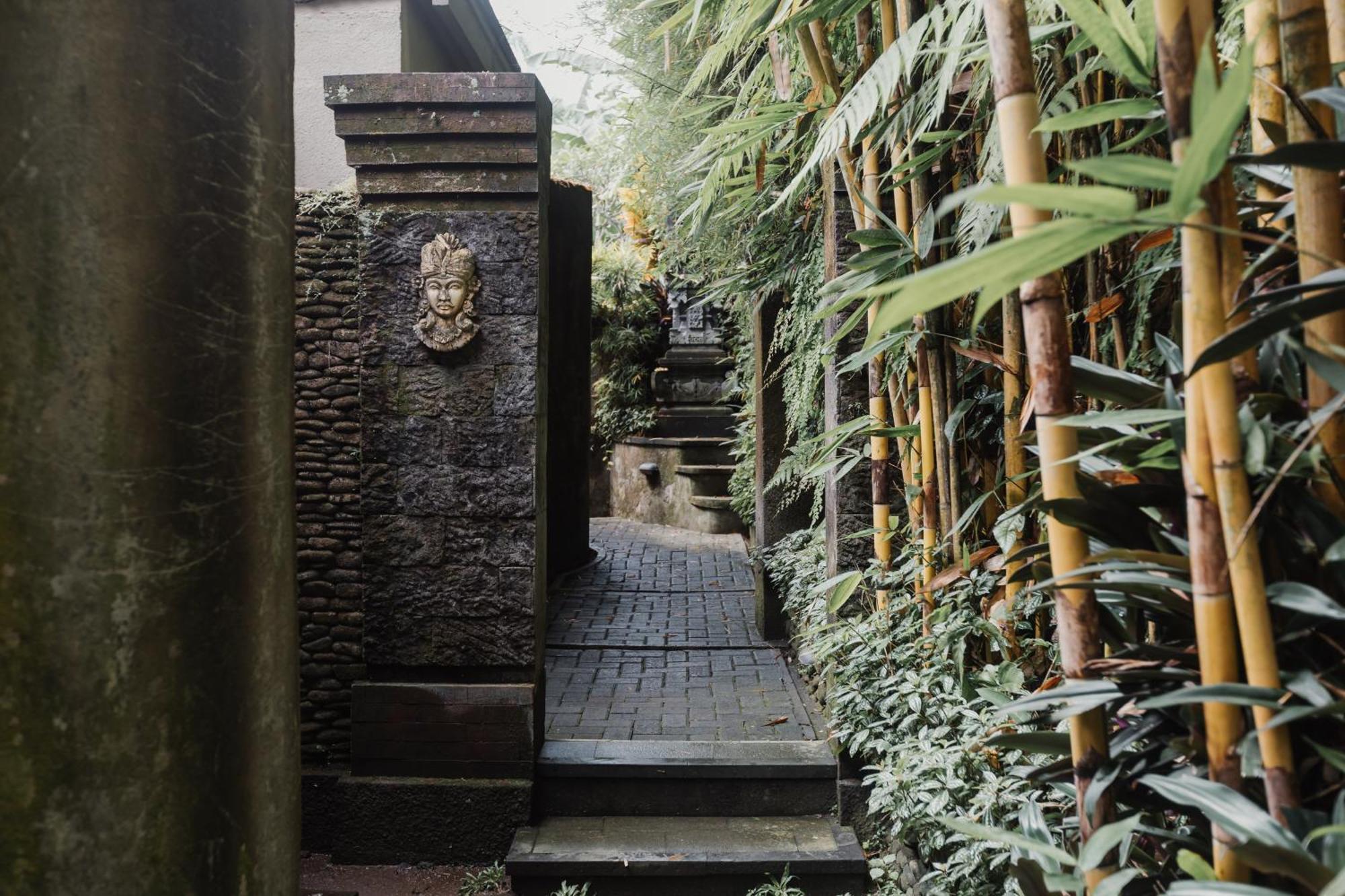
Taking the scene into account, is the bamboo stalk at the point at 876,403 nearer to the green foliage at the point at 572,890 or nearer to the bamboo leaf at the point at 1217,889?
the green foliage at the point at 572,890

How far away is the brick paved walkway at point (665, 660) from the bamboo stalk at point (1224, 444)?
10.6 feet

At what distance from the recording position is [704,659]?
5.23m

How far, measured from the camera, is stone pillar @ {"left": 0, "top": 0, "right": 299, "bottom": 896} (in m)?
0.73

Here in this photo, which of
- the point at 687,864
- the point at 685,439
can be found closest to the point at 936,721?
the point at 687,864

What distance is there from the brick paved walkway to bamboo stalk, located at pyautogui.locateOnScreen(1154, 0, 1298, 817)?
3.23 metres

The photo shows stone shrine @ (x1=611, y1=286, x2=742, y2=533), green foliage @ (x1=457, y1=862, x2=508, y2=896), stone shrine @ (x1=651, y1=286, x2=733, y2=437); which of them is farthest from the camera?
stone shrine @ (x1=651, y1=286, x2=733, y2=437)

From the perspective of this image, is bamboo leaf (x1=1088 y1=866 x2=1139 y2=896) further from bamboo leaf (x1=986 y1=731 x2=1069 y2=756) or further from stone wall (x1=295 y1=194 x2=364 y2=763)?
stone wall (x1=295 y1=194 x2=364 y2=763)

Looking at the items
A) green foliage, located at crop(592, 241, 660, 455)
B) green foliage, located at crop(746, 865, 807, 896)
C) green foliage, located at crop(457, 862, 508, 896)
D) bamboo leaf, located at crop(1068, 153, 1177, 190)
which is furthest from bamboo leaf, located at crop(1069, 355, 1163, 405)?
green foliage, located at crop(592, 241, 660, 455)

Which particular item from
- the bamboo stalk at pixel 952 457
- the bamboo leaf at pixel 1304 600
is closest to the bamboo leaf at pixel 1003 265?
the bamboo leaf at pixel 1304 600

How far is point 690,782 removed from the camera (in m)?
3.64

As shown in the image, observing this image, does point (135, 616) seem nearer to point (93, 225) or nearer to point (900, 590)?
point (93, 225)

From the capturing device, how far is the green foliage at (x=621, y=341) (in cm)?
1164

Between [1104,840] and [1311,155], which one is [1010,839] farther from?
[1311,155]

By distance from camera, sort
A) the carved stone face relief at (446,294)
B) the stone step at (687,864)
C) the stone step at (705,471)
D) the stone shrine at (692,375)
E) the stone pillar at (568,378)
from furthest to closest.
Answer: the stone shrine at (692,375), the stone step at (705,471), the stone pillar at (568,378), the carved stone face relief at (446,294), the stone step at (687,864)
